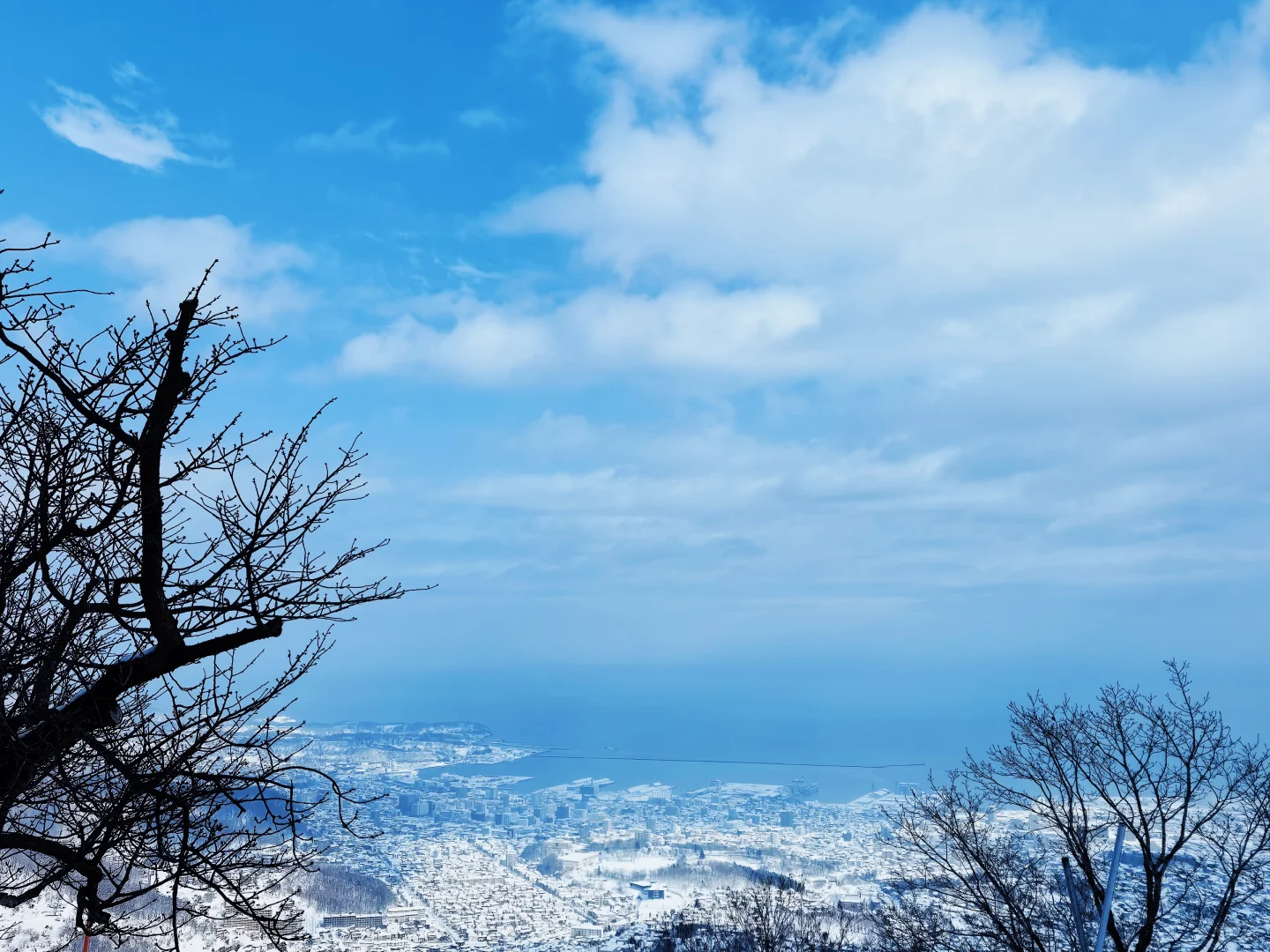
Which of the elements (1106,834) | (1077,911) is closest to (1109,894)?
(1077,911)

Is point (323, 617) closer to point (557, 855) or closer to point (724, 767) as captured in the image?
point (557, 855)

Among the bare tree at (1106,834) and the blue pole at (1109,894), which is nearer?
the blue pole at (1109,894)

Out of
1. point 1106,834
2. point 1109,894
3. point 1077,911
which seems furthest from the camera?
point 1106,834

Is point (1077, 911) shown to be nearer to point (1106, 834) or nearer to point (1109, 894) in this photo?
point (1109, 894)

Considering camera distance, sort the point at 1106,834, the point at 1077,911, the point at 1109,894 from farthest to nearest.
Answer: the point at 1106,834, the point at 1077,911, the point at 1109,894

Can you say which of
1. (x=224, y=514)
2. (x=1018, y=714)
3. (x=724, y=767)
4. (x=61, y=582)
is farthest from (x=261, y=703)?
(x=724, y=767)

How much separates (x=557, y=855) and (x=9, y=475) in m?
41.9

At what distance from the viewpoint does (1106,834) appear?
8.27 metres

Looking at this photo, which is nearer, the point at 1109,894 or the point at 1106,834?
the point at 1109,894

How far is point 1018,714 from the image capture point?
8711 mm

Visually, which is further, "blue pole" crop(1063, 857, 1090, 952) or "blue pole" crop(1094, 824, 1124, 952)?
"blue pole" crop(1063, 857, 1090, 952)

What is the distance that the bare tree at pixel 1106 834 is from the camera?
748 cm

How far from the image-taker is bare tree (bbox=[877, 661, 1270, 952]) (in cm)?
748

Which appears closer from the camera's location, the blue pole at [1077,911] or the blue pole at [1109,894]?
the blue pole at [1109,894]
